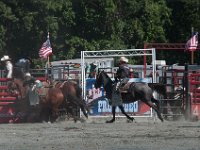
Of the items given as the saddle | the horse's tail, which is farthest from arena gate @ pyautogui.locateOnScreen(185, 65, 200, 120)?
the saddle

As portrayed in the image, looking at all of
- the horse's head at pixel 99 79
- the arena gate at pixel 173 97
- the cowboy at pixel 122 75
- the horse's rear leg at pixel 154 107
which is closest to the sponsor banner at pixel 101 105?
the arena gate at pixel 173 97

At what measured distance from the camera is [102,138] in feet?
57.8

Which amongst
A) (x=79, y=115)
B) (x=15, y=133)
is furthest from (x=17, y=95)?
(x=15, y=133)

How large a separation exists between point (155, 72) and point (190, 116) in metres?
2.02

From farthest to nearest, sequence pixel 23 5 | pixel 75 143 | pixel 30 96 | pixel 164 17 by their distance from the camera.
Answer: pixel 164 17 → pixel 23 5 → pixel 30 96 → pixel 75 143

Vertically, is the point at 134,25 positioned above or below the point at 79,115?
above

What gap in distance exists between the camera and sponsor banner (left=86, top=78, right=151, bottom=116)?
26.3 metres

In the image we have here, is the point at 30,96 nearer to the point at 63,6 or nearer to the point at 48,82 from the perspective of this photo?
the point at 48,82

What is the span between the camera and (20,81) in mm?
25625

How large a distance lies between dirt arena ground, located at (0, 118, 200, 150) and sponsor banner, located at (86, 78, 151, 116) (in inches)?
158

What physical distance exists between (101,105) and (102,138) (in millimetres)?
8714

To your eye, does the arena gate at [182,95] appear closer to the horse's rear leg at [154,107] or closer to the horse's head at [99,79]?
the horse's rear leg at [154,107]

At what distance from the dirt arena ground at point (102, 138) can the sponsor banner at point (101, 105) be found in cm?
401

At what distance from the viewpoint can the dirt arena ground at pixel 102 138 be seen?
15566 millimetres
